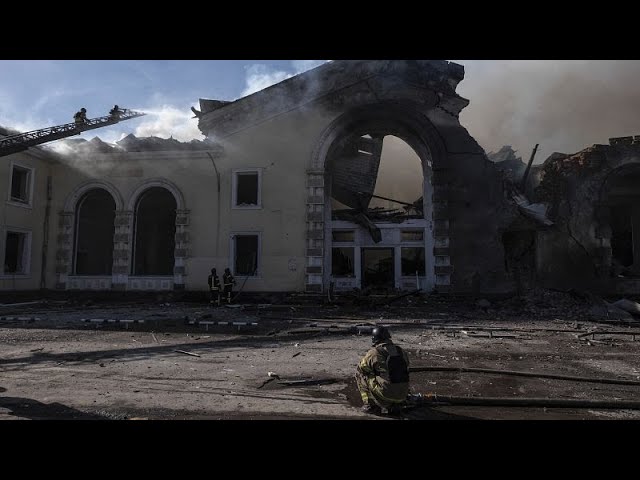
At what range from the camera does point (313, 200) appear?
685 inches

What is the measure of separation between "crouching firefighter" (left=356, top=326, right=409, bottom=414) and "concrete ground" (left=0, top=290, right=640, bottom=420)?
20cm

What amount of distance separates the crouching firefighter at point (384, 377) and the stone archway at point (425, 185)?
12.2m

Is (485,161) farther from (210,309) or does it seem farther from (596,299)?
(210,309)

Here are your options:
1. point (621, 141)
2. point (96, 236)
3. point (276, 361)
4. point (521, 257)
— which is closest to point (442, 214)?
point (521, 257)

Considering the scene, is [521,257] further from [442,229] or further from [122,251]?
[122,251]

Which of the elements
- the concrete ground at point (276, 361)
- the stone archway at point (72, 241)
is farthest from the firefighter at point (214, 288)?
the stone archway at point (72, 241)

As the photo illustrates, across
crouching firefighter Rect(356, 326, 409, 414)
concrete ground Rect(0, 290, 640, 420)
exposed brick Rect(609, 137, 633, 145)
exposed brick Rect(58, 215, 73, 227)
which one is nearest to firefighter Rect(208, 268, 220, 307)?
concrete ground Rect(0, 290, 640, 420)

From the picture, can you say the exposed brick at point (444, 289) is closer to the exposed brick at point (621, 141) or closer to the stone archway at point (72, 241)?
the exposed brick at point (621, 141)

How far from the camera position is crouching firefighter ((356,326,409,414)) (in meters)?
4.49

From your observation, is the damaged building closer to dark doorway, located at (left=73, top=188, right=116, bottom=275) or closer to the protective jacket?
dark doorway, located at (left=73, top=188, right=116, bottom=275)

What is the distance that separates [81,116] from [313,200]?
31.7 ft

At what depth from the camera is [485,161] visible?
55.7ft
